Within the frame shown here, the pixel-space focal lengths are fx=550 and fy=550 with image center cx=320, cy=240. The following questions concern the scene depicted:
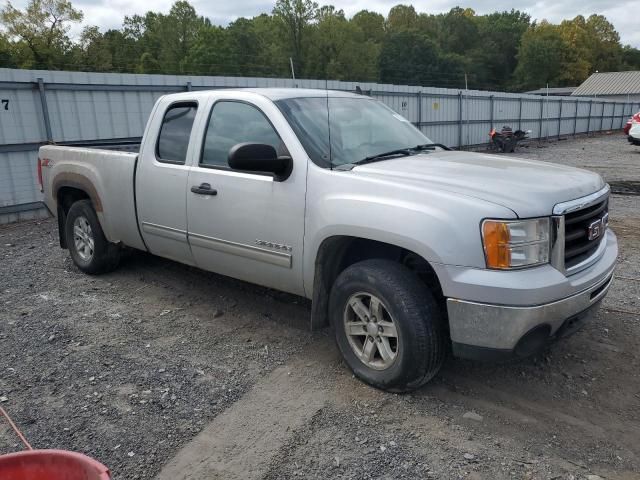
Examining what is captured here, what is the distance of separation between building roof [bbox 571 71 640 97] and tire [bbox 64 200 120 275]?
68369 mm

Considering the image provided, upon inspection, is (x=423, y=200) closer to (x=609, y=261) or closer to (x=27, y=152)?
(x=609, y=261)

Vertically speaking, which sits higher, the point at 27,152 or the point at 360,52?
the point at 360,52

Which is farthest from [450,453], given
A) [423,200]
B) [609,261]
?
[609,261]

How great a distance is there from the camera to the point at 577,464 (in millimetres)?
2746

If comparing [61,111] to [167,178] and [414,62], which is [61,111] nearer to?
[167,178]

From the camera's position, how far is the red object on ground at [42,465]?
183cm

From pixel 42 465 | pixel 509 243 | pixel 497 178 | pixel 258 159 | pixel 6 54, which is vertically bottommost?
pixel 42 465

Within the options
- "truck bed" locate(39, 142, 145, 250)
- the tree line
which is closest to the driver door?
"truck bed" locate(39, 142, 145, 250)

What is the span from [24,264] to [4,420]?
385cm

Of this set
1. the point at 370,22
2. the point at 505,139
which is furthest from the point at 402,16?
the point at 505,139

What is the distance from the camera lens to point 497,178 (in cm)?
337

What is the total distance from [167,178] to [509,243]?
114 inches

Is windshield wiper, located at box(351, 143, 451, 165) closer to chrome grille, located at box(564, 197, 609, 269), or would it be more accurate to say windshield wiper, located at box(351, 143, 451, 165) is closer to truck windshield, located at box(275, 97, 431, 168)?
truck windshield, located at box(275, 97, 431, 168)

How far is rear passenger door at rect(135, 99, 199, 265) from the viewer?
4.52 meters
